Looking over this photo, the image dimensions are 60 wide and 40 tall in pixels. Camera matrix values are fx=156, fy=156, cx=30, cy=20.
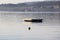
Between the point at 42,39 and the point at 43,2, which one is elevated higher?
the point at 43,2

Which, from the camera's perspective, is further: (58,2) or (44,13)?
(44,13)

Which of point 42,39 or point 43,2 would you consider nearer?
point 42,39

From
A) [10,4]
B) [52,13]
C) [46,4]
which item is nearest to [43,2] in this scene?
[46,4]

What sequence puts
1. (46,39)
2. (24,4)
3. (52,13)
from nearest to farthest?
(46,39) < (24,4) < (52,13)

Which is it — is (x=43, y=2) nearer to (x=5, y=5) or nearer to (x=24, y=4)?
(x=24, y=4)

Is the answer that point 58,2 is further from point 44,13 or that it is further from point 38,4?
point 44,13

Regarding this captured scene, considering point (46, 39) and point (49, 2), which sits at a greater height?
point (49, 2)

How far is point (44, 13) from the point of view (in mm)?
11195

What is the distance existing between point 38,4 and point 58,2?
1037mm

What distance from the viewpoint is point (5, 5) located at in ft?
26.1

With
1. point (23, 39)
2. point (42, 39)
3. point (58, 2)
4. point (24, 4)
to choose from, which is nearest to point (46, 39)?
point (42, 39)

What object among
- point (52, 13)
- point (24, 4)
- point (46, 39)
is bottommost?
point (46, 39)

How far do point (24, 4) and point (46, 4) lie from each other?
1.10m

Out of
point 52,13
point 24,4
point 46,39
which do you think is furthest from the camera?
point 52,13
